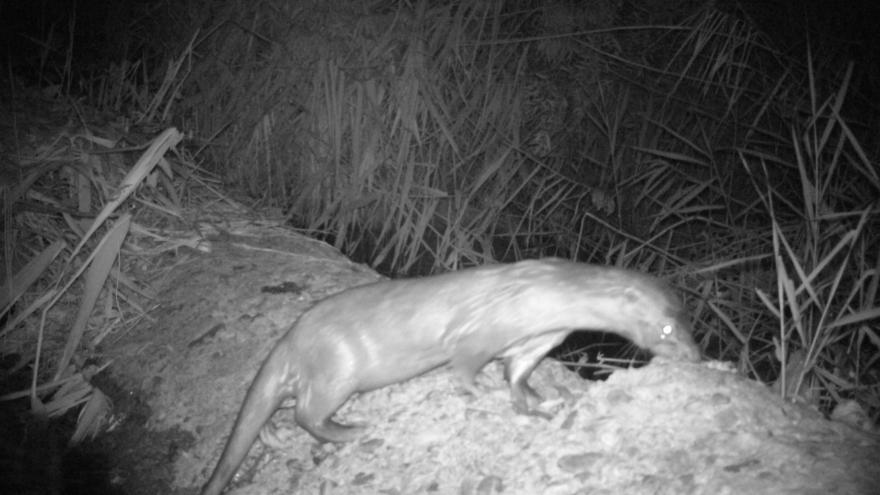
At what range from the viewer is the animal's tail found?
7.02ft

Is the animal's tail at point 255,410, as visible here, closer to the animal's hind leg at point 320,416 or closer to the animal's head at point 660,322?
the animal's hind leg at point 320,416

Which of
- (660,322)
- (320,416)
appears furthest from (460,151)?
(320,416)

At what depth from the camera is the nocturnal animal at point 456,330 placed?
2350 mm

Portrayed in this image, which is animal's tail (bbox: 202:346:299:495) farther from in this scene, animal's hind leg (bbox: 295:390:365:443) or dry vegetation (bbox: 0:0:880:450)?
dry vegetation (bbox: 0:0:880:450)

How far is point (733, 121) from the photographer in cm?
374

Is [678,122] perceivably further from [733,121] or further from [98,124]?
[98,124]

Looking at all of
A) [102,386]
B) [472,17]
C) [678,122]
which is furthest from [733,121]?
[102,386]

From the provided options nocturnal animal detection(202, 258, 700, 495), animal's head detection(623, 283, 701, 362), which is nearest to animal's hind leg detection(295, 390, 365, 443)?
nocturnal animal detection(202, 258, 700, 495)

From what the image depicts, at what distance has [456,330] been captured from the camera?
7.92 feet

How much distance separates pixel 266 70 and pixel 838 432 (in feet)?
13.9

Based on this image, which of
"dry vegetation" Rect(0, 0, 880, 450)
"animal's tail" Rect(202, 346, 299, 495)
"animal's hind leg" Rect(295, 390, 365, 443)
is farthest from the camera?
"dry vegetation" Rect(0, 0, 880, 450)

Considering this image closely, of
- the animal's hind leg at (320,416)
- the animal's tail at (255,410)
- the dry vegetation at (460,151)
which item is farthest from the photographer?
the dry vegetation at (460,151)

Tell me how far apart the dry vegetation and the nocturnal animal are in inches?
32.4

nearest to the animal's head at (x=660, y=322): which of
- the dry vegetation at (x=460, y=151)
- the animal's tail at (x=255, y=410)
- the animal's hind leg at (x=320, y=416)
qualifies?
the dry vegetation at (x=460, y=151)
